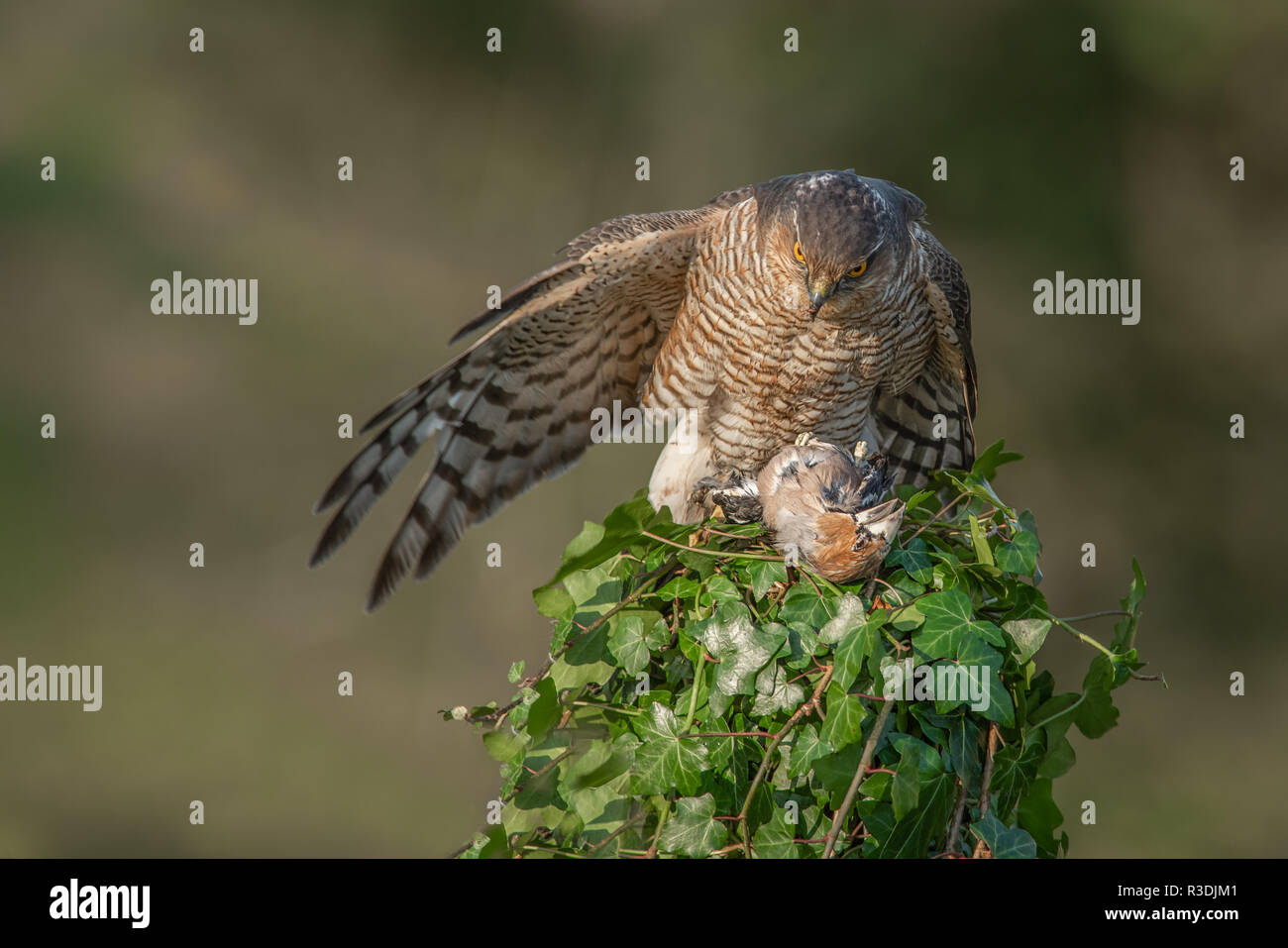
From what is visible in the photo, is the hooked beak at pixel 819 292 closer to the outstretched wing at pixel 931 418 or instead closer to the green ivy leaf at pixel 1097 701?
the outstretched wing at pixel 931 418

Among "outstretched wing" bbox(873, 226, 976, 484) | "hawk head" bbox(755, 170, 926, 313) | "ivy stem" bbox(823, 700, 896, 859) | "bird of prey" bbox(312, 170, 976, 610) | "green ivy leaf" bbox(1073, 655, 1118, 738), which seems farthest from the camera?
"outstretched wing" bbox(873, 226, 976, 484)

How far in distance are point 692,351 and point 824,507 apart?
1.07m

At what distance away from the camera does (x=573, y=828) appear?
1.52 metres

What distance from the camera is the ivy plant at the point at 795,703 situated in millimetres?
1378

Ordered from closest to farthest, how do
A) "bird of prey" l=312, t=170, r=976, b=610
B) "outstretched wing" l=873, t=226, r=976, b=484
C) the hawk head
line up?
the hawk head < "bird of prey" l=312, t=170, r=976, b=610 < "outstretched wing" l=873, t=226, r=976, b=484

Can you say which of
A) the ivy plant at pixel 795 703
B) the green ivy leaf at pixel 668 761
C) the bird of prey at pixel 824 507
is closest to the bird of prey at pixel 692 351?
the bird of prey at pixel 824 507

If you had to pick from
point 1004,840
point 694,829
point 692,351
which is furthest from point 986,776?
point 692,351

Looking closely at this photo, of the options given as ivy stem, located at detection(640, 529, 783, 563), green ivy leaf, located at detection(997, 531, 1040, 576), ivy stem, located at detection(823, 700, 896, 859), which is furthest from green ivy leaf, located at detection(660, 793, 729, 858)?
green ivy leaf, located at detection(997, 531, 1040, 576)

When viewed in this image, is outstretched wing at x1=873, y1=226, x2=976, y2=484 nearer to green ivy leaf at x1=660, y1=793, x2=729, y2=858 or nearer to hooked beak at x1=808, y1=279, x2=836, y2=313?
hooked beak at x1=808, y1=279, x2=836, y2=313

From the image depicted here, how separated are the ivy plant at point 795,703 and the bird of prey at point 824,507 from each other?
0.03 m

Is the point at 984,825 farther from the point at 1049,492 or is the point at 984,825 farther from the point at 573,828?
the point at 1049,492

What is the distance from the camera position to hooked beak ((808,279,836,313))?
7.84 feet

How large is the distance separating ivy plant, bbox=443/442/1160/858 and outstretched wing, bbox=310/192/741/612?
1042 millimetres

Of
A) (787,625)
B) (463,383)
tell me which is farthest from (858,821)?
(463,383)
